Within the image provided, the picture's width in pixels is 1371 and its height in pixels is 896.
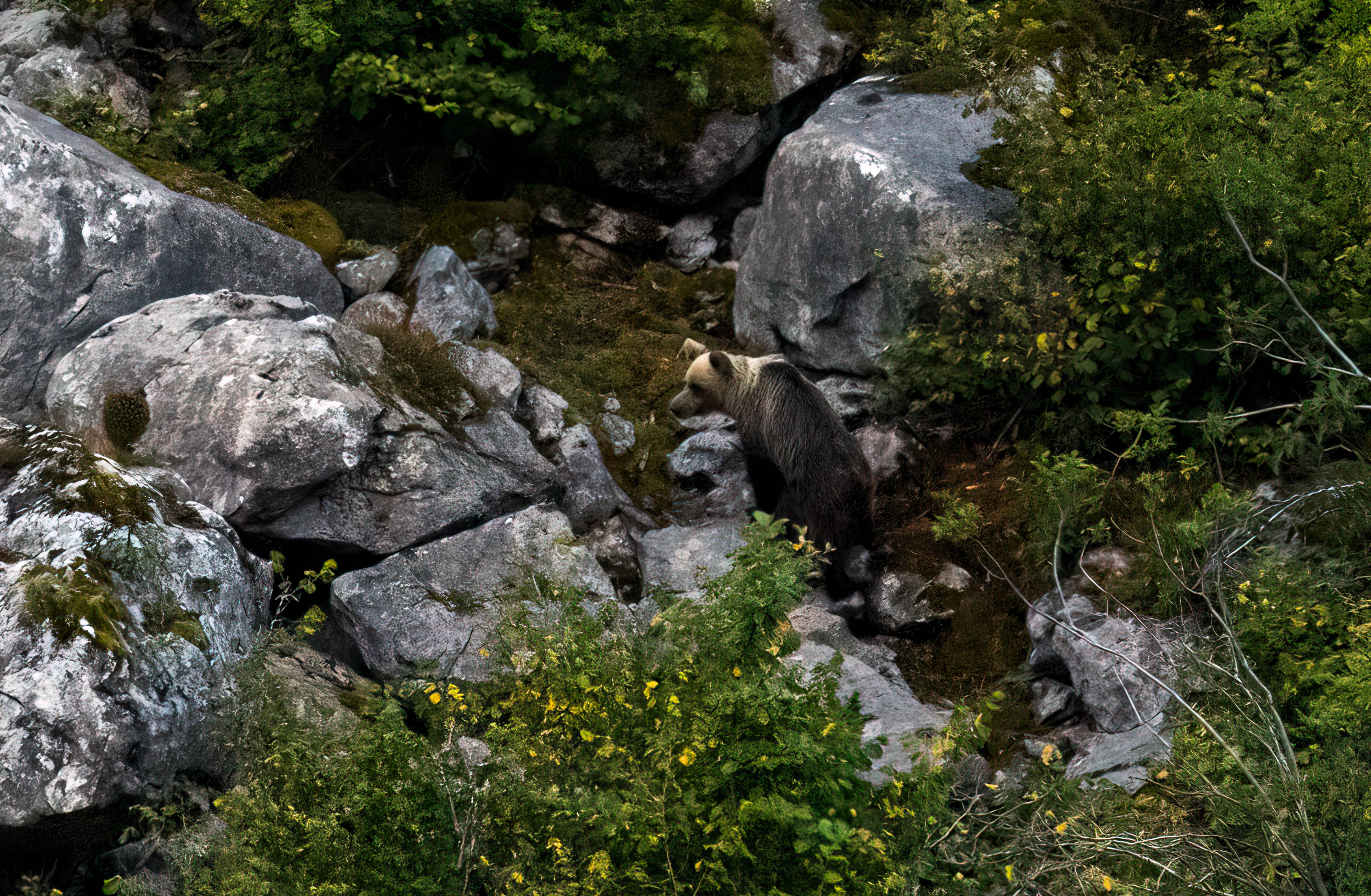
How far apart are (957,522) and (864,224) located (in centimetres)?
263

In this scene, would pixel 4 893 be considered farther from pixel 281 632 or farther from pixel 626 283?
pixel 626 283

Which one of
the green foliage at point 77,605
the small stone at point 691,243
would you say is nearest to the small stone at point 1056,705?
the green foliage at point 77,605

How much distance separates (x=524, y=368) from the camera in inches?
299

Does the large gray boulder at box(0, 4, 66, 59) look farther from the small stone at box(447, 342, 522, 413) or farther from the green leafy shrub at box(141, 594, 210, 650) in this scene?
the green leafy shrub at box(141, 594, 210, 650)

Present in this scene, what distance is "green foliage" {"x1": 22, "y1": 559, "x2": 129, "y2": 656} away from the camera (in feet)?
12.7

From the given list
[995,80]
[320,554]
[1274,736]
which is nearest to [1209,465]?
[1274,736]

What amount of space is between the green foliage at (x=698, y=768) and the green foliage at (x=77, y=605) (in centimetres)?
188

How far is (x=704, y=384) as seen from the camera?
24.0 feet

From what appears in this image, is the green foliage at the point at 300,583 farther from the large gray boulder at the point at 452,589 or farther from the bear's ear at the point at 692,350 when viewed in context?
the bear's ear at the point at 692,350

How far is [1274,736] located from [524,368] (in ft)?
19.0

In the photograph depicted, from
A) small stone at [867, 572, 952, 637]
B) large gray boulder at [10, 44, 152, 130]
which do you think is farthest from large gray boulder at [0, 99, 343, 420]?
small stone at [867, 572, 952, 637]

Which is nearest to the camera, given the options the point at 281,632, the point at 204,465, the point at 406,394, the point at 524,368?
the point at 281,632

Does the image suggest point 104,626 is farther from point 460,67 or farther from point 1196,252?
point 1196,252

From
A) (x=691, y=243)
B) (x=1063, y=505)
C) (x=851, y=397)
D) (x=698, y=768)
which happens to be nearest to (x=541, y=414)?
(x=851, y=397)
